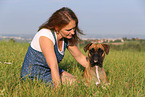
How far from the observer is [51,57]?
3488 millimetres

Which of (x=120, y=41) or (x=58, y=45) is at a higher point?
(x=58, y=45)

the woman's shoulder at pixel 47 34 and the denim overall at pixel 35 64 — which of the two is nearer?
the woman's shoulder at pixel 47 34

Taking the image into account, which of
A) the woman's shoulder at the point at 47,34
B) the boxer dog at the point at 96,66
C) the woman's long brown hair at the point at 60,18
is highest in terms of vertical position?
the woman's long brown hair at the point at 60,18

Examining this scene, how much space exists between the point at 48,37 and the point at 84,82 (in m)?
1.36

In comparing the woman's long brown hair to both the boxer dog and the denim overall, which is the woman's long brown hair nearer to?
the denim overall

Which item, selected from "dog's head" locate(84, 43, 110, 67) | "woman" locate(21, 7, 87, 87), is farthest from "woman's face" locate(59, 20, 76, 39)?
"dog's head" locate(84, 43, 110, 67)

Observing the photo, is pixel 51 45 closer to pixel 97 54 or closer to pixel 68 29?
pixel 68 29

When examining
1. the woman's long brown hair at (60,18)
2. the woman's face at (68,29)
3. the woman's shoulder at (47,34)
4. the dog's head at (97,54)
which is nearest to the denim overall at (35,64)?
the woman's shoulder at (47,34)

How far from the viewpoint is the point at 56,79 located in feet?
11.2

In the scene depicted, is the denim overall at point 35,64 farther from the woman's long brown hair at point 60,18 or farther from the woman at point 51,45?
the woman's long brown hair at point 60,18

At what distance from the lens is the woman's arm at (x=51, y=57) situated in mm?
3427

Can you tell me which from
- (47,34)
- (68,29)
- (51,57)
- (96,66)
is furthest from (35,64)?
(96,66)

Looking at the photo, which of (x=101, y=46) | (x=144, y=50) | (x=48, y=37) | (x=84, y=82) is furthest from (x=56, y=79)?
(x=144, y=50)

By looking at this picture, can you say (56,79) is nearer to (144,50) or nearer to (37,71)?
(37,71)
